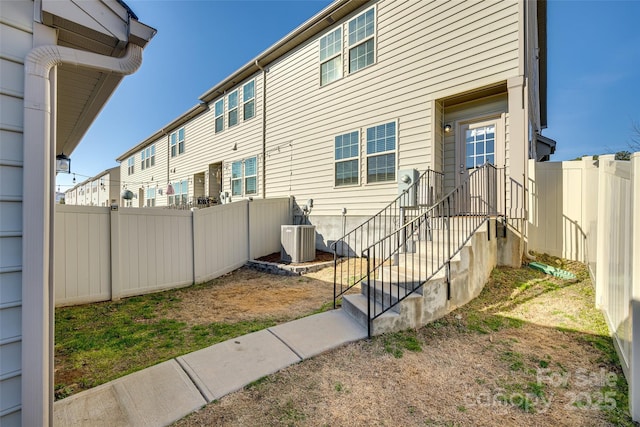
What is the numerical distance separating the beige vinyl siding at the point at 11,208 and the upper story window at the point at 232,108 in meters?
10.6

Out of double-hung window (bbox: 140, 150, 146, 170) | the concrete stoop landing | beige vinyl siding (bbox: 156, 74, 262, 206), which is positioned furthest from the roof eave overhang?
double-hung window (bbox: 140, 150, 146, 170)

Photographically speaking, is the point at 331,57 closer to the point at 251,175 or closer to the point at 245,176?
the point at 251,175

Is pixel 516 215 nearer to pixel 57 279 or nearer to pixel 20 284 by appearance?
pixel 20 284

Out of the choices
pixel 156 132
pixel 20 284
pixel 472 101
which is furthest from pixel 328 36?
pixel 156 132

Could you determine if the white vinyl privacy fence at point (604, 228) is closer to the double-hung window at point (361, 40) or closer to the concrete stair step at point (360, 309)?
the concrete stair step at point (360, 309)

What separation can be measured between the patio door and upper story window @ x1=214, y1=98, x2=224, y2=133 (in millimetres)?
10004

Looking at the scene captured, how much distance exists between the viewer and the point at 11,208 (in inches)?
68.9

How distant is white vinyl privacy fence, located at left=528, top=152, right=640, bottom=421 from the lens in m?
2.15

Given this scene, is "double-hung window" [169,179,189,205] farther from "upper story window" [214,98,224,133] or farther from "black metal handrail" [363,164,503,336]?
"black metal handrail" [363,164,503,336]

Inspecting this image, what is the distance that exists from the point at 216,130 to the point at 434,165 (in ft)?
33.6

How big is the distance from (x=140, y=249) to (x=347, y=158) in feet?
17.1

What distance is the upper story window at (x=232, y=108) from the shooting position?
473 inches

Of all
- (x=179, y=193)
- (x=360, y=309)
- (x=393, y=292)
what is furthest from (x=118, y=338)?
(x=179, y=193)

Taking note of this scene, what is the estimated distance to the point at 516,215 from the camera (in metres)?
5.19
